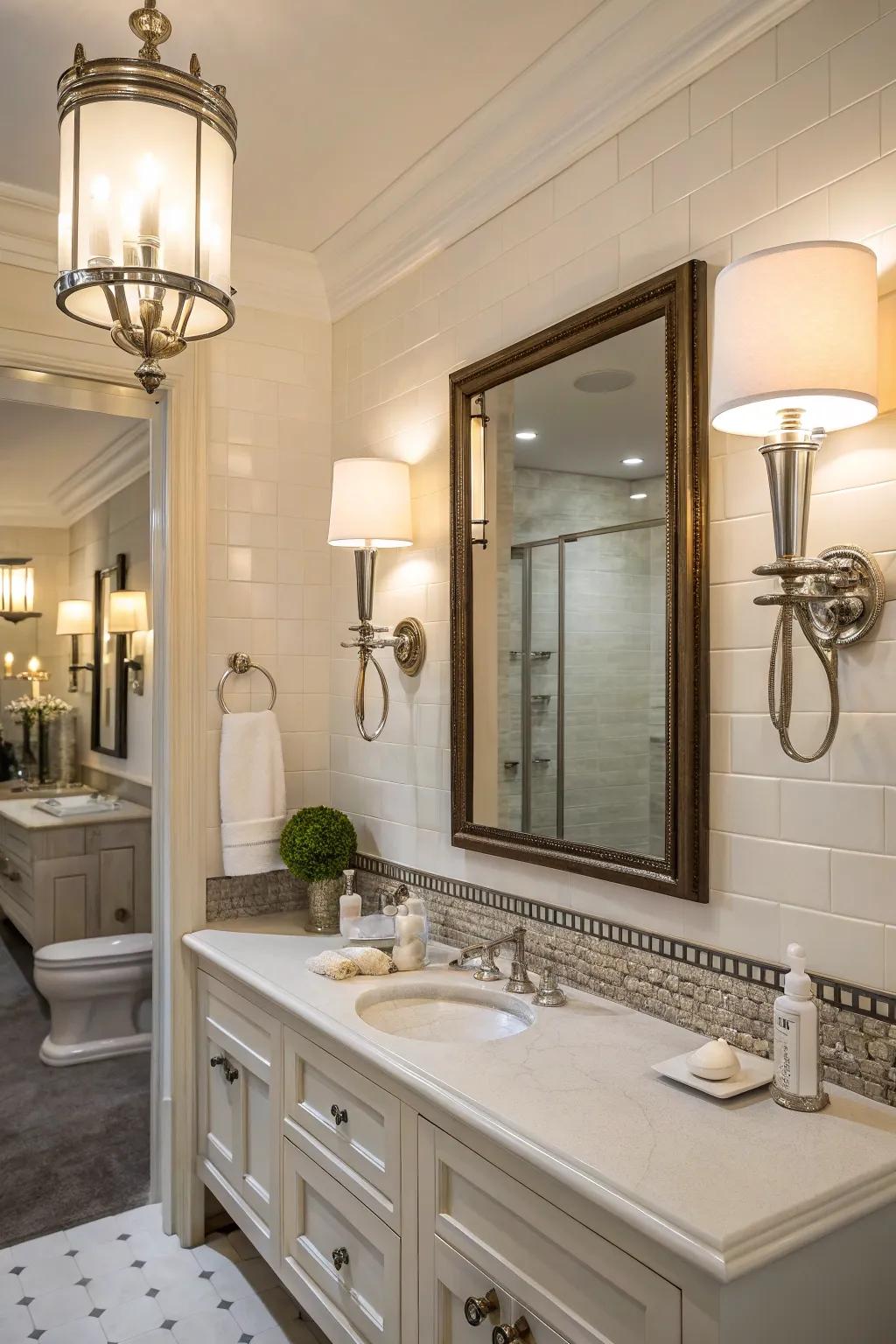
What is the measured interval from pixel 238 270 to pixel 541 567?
133cm

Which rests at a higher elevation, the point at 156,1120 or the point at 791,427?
the point at 791,427

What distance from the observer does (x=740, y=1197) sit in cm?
113

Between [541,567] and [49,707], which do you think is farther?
[49,707]

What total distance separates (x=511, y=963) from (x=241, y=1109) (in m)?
0.78

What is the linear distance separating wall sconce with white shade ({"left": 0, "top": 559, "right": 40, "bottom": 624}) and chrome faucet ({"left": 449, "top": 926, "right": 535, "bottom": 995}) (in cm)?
459

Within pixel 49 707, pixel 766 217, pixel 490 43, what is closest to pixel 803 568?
pixel 766 217

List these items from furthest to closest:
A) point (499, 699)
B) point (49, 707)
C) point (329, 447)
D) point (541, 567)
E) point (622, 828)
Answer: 1. point (49, 707)
2. point (329, 447)
3. point (499, 699)
4. point (541, 567)
5. point (622, 828)

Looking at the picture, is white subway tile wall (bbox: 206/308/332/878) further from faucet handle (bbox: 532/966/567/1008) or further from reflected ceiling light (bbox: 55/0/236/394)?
reflected ceiling light (bbox: 55/0/236/394)

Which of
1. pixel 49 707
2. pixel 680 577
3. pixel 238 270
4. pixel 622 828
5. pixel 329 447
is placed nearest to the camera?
pixel 680 577

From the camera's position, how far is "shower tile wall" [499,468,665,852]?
5.75 ft

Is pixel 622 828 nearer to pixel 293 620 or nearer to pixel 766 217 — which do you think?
pixel 766 217

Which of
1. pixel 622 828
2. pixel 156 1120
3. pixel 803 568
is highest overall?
pixel 803 568

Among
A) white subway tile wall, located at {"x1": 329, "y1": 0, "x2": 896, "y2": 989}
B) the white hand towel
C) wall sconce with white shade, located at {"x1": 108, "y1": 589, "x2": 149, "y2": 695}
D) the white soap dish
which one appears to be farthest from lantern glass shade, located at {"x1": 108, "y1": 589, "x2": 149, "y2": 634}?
the white soap dish

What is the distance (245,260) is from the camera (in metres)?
2.63
